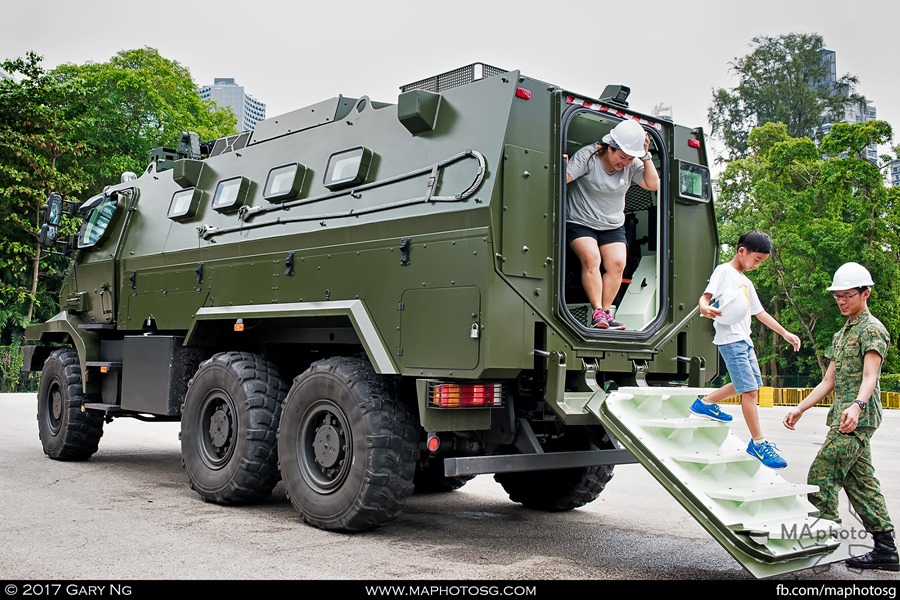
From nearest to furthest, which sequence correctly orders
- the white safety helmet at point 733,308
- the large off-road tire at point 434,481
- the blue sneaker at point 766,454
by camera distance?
the blue sneaker at point 766,454
the white safety helmet at point 733,308
the large off-road tire at point 434,481

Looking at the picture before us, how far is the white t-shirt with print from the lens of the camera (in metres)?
6.35

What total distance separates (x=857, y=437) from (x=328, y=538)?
342 cm

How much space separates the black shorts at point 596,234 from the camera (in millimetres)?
7008

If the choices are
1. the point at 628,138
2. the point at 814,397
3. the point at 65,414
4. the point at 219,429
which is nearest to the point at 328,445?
the point at 219,429

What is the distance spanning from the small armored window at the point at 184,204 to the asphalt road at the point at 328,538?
259 centimetres

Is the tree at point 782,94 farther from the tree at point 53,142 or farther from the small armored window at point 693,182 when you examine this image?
the small armored window at point 693,182

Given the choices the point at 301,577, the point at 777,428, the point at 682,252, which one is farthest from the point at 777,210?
the point at 301,577

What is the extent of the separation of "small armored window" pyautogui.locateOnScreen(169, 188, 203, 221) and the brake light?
4.08 meters

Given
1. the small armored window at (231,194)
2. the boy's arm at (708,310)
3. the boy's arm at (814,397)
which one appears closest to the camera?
the boy's arm at (814,397)

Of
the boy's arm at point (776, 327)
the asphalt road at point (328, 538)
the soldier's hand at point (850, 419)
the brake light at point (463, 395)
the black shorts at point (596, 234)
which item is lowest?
the asphalt road at point (328, 538)

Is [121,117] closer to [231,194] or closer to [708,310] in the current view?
[231,194]

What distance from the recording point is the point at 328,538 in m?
6.38

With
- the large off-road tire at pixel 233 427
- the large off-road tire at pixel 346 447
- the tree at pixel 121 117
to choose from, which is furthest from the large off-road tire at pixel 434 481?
the tree at pixel 121 117
